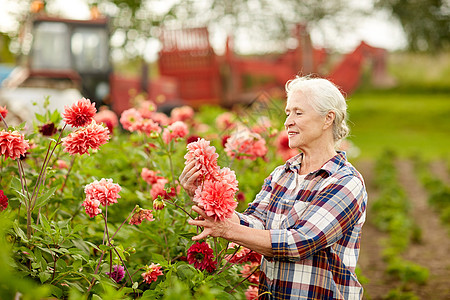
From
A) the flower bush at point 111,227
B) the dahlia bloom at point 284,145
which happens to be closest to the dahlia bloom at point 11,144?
the flower bush at point 111,227

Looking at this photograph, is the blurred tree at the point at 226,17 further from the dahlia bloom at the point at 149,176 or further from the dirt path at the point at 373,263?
the dahlia bloom at the point at 149,176

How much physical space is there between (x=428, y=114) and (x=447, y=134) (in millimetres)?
2893

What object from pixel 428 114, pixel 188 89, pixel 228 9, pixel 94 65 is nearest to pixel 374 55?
pixel 188 89

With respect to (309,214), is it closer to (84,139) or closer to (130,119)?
(84,139)

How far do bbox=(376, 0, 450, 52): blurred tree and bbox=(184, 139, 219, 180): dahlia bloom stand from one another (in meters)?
25.3

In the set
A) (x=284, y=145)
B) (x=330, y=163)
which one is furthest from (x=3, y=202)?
(x=284, y=145)

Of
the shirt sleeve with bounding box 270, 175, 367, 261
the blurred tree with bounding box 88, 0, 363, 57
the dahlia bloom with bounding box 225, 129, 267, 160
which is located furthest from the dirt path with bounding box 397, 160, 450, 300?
the blurred tree with bounding box 88, 0, 363, 57

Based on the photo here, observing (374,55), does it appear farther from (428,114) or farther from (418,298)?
(428,114)

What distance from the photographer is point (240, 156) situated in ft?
9.77

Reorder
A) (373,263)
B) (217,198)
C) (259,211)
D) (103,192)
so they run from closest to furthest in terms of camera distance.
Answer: (217,198) → (103,192) → (259,211) → (373,263)

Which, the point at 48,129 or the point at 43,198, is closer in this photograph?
the point at 43,198

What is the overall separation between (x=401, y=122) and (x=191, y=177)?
2134cm

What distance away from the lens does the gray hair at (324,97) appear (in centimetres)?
211

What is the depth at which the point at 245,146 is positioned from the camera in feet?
9.34
